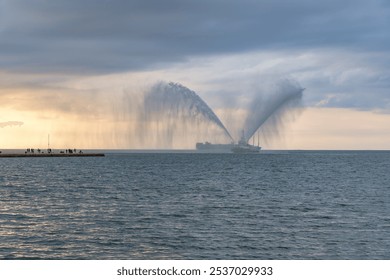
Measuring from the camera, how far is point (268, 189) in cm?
7300

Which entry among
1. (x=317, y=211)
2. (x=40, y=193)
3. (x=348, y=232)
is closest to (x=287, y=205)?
(x=317, y=211)

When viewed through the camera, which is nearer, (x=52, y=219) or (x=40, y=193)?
(x=52, y=219)

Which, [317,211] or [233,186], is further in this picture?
[233,186]

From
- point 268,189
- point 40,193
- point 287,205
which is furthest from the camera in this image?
point 268,189

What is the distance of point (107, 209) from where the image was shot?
166 feet

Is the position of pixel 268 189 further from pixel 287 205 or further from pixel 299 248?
pixel 299 248

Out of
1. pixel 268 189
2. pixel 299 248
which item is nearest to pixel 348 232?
pixel 299 248
